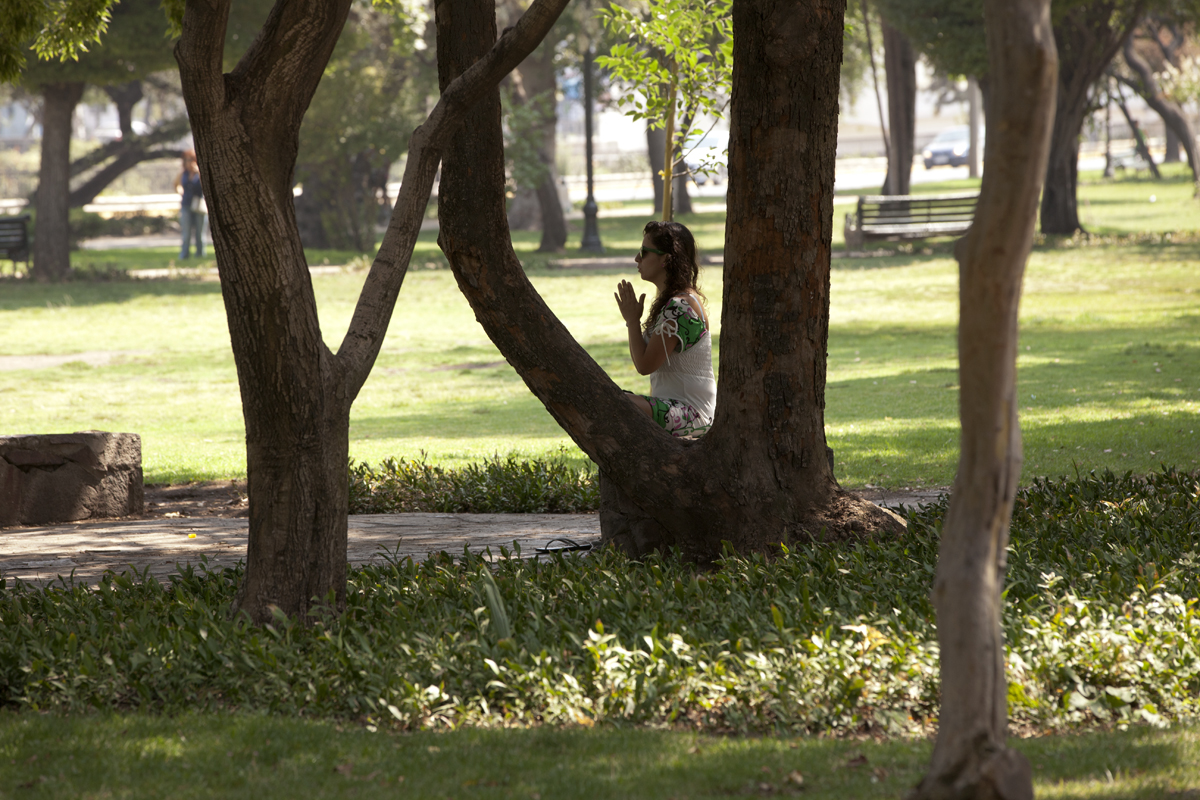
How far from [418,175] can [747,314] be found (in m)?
1.68

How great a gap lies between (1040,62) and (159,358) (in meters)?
15.0

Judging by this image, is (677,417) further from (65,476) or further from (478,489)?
(65,476)

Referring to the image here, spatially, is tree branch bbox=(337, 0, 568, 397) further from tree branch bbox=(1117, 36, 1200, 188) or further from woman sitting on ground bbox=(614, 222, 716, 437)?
tree branch bbox=(1117, 36, 1200, 188)

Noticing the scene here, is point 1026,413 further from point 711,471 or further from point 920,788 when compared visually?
point 920,788

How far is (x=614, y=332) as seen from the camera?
17.4 metres

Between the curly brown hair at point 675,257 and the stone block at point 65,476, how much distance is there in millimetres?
3965

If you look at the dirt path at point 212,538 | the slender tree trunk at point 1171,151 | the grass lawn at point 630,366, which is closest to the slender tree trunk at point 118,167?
the grass lawn at point 630,366

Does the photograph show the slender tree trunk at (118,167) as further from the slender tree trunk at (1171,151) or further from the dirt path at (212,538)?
the slender tree trunk at (1171,151)

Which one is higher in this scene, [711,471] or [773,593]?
[711,471]

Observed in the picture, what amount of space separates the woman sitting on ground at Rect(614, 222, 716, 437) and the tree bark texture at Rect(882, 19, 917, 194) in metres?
23.1

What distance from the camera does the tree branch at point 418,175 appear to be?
17.4ft

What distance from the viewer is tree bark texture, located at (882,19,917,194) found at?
28.6 meters

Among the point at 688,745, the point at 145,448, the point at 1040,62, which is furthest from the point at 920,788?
the point at 145,448

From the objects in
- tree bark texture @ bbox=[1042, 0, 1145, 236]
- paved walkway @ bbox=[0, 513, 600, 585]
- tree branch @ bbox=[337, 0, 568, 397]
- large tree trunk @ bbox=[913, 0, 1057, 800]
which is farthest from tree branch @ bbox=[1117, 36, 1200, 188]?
large tree trunk @ bbox=[913, 0, 1057, 800]
